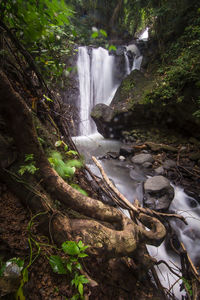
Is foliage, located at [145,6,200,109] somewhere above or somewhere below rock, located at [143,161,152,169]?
above

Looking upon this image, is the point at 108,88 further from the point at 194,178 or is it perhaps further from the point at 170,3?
the point at 194,178

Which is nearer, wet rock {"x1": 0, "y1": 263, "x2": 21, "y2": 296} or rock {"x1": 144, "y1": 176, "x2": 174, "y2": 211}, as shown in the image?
wet rock {"x1": 0, "y1": 263, "x2": 21, "y2": 296}

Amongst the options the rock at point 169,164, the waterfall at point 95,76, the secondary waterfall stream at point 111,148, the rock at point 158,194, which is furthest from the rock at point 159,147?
the waterfall at point 95,76

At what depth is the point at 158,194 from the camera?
413 centimetres

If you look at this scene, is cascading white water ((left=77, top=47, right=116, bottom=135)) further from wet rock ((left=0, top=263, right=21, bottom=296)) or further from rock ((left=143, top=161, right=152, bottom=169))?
wet rock ((left=0, top=263, right=21, bottom=296))

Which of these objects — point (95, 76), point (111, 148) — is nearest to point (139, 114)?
point (111, 148)

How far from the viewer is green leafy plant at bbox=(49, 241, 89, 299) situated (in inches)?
44.6

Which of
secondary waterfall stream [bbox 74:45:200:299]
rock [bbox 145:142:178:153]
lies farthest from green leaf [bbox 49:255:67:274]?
rock [bbox 145:142:178:153]

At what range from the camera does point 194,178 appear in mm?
5133

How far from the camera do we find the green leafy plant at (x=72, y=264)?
1132 mm

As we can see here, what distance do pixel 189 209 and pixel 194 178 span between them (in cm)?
140

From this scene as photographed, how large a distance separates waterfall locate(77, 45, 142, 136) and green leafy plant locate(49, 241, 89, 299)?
9.78 metres

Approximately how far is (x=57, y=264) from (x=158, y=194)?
3.58m

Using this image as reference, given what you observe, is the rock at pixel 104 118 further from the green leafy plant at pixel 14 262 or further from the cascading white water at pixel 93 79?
the green leafy plant at pixel 14 262
